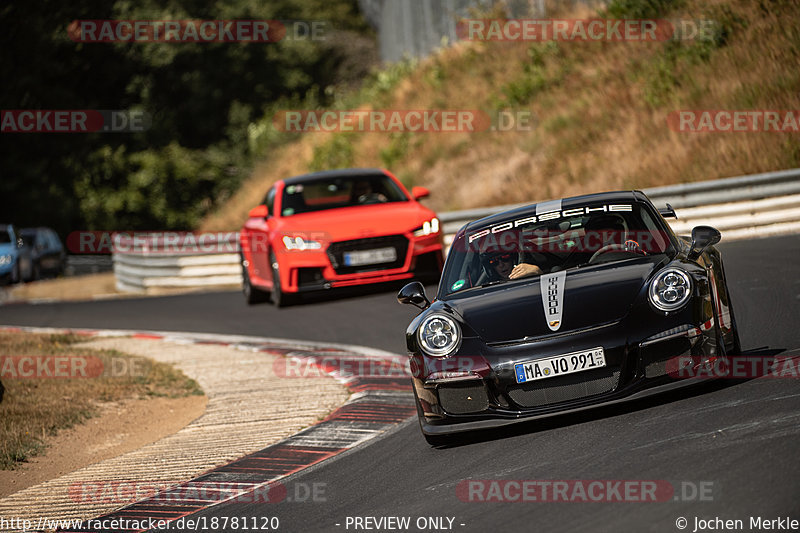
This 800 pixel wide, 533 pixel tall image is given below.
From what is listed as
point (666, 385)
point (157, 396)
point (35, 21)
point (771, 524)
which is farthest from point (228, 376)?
point (35, 21)

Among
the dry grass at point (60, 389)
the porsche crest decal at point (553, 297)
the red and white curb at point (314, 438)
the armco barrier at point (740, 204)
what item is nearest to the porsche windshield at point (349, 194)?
the armco barrier at point (740, 204)

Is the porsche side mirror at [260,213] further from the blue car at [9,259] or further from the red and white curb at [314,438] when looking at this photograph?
the blue car at [9,259]

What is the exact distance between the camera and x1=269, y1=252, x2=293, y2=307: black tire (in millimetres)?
13031

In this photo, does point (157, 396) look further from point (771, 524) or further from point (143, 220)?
point (143, 220)

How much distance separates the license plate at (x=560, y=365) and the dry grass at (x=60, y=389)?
12.8 feet

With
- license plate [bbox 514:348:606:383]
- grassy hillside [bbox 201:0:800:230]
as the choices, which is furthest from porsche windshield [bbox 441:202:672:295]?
grassy hillside [bbox 201:0:800:230]

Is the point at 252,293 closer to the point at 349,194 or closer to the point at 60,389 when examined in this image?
the point at 349,194

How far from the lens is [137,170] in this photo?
1610 inches

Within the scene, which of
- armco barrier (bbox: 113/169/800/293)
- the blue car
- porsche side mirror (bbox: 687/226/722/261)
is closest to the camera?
porsche side mirror (bbox: 687/226/722/261)

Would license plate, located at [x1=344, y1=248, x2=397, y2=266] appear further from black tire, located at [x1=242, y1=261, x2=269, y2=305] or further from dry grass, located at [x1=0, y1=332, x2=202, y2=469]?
black tire, located at [x1=242, y1=261, x2=269, y2=305]

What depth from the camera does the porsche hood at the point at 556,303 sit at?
590 cm

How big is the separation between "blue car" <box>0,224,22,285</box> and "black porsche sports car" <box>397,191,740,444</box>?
2117 cm

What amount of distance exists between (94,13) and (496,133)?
21.2 meters

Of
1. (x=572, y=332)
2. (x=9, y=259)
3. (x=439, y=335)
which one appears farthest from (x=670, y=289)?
(x=9, y=259)
